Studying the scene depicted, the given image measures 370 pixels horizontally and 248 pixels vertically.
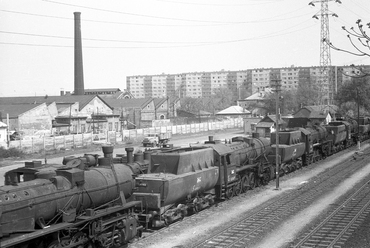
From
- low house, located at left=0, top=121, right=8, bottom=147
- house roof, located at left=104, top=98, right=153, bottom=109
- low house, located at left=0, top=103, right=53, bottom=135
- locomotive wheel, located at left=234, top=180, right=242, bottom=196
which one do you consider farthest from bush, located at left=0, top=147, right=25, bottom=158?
house roof, located at left=104, top=98, right=153, bottom=109

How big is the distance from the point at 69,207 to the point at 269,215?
9.05m

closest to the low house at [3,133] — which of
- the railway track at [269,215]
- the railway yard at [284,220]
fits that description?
the railway yard at [284,220]

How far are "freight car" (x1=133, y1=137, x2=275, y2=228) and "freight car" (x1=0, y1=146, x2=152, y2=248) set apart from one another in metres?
0.77

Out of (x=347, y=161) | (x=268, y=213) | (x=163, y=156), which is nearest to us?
(x=163, y=156)

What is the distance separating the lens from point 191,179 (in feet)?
53.1

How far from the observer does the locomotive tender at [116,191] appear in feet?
33.3

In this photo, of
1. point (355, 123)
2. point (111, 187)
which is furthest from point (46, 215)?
point (355, 123)

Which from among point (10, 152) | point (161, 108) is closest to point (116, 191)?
point (10, 152)

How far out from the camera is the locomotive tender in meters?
10.2

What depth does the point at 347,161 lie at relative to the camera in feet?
111

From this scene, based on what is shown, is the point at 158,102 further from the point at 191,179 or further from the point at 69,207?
the point at 69,207

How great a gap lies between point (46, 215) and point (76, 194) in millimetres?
1087

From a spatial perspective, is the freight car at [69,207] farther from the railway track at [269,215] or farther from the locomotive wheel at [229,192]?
the locomotive wheel at [229,192]

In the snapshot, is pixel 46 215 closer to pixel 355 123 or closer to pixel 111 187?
pixel 111 187
